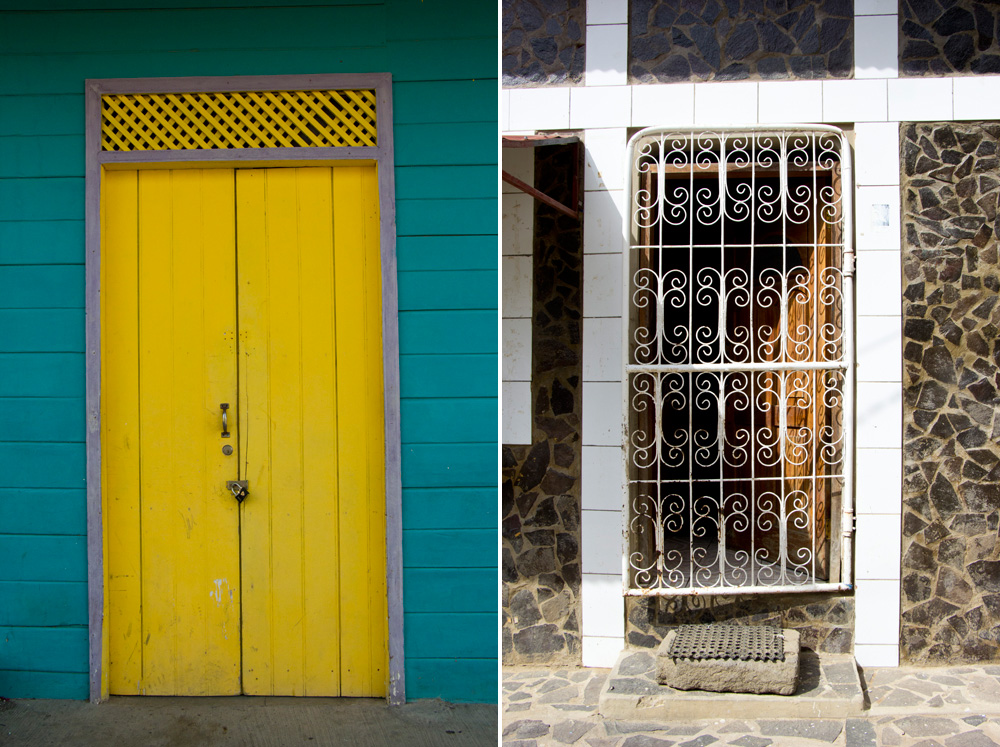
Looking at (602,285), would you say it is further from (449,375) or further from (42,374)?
(42,374)

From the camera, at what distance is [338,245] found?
378 centimetres

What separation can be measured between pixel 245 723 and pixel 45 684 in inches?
39.3

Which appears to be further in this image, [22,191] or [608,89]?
[608,89]

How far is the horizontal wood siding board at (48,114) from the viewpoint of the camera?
3727mm

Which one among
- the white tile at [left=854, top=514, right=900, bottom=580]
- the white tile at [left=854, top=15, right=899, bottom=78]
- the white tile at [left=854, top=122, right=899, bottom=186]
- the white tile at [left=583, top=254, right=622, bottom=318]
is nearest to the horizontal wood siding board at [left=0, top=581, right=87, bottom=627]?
the white tile at [left=583, top=254, right=622, bottom=318]

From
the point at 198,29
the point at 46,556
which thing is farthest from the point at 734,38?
the point at 46,556

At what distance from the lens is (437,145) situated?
3693 millimetres

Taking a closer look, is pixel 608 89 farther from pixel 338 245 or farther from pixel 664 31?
pixel 338 245

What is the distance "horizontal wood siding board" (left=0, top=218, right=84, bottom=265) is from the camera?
3.73 metres

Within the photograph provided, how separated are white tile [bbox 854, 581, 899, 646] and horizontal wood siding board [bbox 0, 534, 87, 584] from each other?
390 cm

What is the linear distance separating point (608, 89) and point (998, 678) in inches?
144

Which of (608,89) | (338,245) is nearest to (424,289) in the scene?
(338,245)

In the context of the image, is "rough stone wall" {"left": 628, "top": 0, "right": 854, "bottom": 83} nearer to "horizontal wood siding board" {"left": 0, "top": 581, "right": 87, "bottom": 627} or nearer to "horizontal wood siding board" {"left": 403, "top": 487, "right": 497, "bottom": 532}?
"horizontal wood siding board" {"left": 403, "top": 487, "right": 497, "bottom": 532}

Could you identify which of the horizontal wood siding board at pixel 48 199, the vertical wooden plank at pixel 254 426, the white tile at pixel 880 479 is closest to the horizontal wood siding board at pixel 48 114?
the horizontal wood siding board at pixel 48 199
